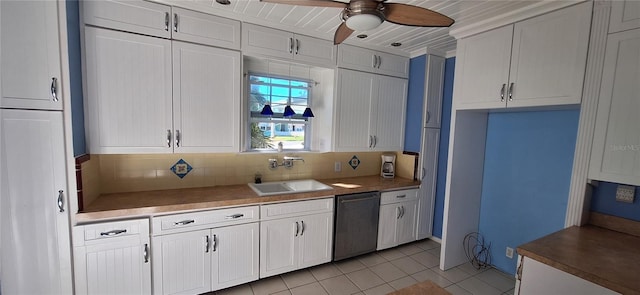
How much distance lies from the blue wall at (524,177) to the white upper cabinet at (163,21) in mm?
2846

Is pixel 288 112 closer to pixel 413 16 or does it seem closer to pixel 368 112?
pixel 368 112

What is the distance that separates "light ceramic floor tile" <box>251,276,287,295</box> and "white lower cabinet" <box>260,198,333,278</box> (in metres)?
0.09

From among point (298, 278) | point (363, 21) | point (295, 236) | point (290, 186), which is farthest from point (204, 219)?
point (363, 21)

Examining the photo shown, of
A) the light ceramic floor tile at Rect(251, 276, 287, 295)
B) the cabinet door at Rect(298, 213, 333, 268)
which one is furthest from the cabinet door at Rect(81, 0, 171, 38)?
the light ceramic floor tile at Rect(251, 276, 287, 295)

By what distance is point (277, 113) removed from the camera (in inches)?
118

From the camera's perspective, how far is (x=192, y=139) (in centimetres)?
228

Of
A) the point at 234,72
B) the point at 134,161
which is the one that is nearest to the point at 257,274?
the point at 134,161

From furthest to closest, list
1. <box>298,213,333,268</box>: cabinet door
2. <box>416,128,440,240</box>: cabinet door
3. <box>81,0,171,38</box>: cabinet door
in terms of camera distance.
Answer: <box>416,128,440,240</box>: cabinet door → <box>298,213,333,268</box>: cabinet door → <box>81,0,171,38</box>: cabinet door

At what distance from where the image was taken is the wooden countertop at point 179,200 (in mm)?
1858

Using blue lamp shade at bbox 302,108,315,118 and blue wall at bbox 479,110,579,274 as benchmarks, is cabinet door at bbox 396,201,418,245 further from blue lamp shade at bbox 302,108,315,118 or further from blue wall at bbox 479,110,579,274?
blue lamp shade at bbox 302,108,315,118

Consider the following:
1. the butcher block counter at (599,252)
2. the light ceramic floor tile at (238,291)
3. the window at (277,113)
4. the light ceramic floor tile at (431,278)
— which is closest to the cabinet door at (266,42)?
the window at (277,113)

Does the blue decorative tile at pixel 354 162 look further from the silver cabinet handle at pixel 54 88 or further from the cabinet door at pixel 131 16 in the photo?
the silver cabinet handle at pixel 54 88

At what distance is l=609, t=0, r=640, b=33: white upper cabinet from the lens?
5.14 feet

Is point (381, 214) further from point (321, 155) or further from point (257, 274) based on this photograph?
point (257, 274)
